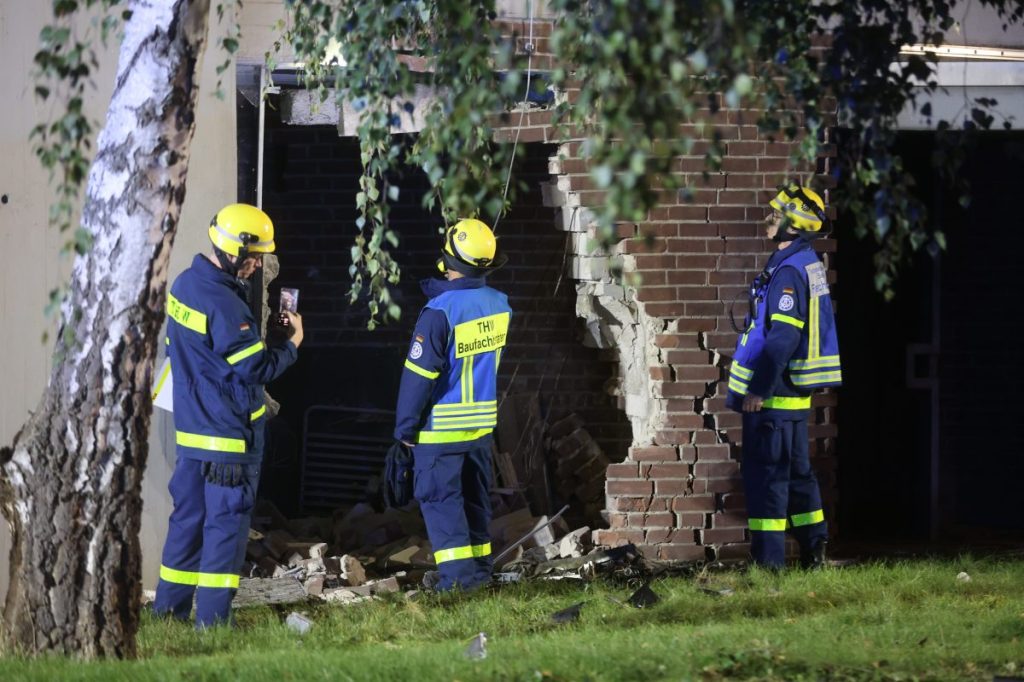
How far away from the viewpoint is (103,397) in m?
5.26

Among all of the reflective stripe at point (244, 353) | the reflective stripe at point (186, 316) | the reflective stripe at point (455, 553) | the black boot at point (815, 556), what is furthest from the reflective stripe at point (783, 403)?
the reflective stripe at point (186, 316)

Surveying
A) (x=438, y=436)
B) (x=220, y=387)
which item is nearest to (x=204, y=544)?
(x=220, y=387)

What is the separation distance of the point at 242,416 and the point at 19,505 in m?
1.24

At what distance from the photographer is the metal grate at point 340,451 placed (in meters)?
9.85

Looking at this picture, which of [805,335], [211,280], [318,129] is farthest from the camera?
[318,129]

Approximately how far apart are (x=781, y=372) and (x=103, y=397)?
11.6 feet

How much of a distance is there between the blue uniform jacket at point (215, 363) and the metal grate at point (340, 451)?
3531 mm

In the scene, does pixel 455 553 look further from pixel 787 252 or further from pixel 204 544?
pixel 787 252

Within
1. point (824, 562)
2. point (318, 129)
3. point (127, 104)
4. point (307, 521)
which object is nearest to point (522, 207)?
point (318, 129)

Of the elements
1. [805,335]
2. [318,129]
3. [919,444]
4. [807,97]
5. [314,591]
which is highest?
[318,129]

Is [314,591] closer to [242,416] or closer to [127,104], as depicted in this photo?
[242,416]

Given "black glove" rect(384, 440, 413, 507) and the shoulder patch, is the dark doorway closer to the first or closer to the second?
the shoulder patch

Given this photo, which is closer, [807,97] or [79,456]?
[807,97]

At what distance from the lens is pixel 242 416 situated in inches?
247
